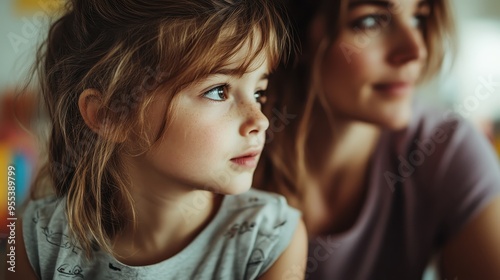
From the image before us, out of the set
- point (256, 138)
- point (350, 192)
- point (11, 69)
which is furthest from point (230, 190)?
point (11, 69)

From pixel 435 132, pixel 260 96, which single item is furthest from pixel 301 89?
pixel 435 132

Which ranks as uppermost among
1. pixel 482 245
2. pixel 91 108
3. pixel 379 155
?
pixel 91 108

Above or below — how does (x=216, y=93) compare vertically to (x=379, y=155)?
above

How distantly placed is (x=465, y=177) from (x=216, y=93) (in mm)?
316

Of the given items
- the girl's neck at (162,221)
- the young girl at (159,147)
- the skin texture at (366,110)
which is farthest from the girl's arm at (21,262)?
the skin texture at (366,110)

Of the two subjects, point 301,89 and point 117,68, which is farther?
point 301,89

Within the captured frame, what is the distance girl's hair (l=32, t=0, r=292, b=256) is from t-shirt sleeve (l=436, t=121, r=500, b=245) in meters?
0.24

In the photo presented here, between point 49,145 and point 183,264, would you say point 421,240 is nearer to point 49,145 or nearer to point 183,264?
point 183,264

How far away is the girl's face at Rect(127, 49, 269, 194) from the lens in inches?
21.9

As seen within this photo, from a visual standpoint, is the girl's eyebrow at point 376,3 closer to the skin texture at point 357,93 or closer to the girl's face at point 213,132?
the skin texture at point 357,93

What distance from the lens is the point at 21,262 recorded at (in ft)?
2.02

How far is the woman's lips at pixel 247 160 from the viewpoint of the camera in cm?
58

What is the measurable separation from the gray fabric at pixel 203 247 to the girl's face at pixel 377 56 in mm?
160

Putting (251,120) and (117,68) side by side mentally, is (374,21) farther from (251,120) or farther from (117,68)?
(117,68)
